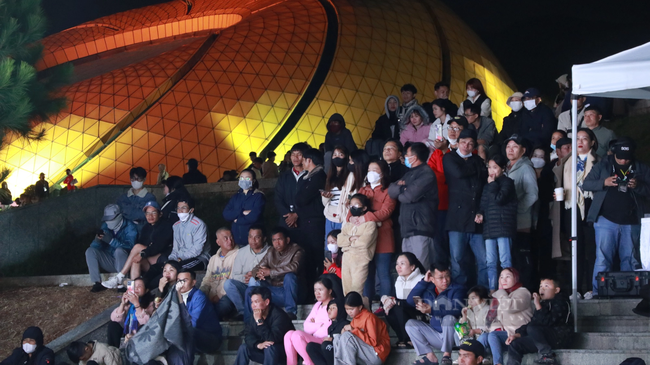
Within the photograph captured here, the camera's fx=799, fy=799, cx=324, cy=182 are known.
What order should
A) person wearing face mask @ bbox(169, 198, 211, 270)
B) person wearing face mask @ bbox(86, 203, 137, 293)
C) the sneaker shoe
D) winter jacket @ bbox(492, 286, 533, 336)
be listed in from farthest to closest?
person wearing face mask @ bbox(86, 203, 137, 293)
the sneaker shoe
person wearing face mask @ bbox(169, 198, 211, 270)
winter jacket @ bbox(492, 286, 533, 336)

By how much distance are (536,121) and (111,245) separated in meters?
5.63

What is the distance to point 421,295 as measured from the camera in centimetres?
700

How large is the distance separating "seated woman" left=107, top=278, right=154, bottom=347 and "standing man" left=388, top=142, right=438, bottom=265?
2.58 metres

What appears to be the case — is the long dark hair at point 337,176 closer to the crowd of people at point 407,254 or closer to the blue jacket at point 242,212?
the crowd of people at point 407,254

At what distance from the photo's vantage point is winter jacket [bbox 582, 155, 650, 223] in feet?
23.7

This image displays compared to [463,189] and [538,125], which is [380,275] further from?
[538,125]

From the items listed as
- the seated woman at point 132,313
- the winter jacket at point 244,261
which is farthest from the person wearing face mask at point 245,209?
the seated woman at point 132,313

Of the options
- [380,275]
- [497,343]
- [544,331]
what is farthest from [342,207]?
[544,331]

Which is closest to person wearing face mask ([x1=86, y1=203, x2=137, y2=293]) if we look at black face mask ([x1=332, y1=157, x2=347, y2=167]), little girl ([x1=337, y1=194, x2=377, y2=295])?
black face mask ([x1=332, y1=157, x2=347, y2=167])

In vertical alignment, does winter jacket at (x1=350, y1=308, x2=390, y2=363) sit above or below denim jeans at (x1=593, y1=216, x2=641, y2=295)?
below

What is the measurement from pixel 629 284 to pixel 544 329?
3.37 feet

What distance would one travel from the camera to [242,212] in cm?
920

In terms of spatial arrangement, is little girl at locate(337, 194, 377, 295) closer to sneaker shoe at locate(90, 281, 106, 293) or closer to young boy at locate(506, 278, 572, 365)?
young boy at locate(506, 278, 572, 365)

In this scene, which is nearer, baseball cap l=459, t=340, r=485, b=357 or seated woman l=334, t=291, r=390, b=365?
baseball cap l=459, t=340, r=485, b=357
